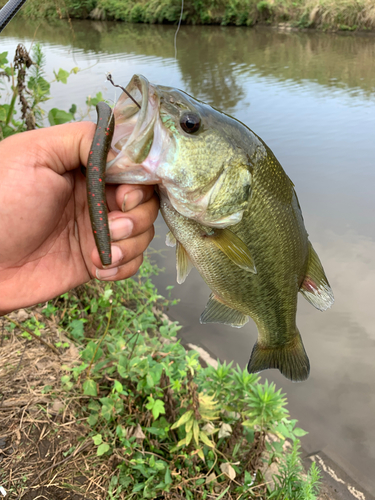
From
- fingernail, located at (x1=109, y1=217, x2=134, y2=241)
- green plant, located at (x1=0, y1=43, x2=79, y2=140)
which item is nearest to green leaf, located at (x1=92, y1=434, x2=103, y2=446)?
fingernail, located at (x1=109, y1=217, x2=134, y2=241)

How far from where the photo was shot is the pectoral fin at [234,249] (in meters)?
1.56

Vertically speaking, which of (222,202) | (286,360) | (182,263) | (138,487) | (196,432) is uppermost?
(222,202)

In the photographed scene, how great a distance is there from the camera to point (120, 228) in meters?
1.58

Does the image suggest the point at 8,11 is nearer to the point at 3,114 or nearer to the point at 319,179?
the point at 3,114

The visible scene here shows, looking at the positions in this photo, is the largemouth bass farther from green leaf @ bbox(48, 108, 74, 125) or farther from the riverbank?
the riverbank

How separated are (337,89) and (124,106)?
46.1 ft

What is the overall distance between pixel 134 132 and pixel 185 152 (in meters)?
0.23

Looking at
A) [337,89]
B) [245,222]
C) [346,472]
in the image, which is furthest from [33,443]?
[337,89]

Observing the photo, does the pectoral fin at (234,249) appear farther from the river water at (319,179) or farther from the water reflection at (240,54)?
the water reflection at (240,54)

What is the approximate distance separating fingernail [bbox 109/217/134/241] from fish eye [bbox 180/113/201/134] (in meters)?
0.48

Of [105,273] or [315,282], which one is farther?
[315,282]

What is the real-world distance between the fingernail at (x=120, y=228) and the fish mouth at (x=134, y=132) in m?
0.25

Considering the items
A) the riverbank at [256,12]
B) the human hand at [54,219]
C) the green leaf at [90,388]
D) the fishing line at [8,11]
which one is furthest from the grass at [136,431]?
the riverbank at [256,12]

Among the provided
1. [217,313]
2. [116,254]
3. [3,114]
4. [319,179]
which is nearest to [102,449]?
[217,313]
